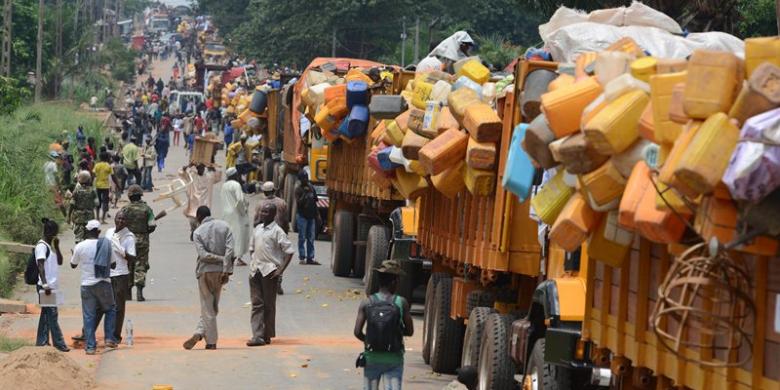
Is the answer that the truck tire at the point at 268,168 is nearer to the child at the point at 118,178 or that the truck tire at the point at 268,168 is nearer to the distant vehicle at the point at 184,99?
the child at the point at 118,178

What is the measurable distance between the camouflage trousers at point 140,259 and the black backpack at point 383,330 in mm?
9122

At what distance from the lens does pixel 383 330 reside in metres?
12.4

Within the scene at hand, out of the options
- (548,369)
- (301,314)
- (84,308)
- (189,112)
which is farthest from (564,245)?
(189,112)

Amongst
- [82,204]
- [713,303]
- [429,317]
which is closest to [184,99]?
[82,204]

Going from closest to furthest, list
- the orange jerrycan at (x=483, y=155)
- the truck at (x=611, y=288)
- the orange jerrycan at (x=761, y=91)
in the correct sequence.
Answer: the orange jerrycan at (x=761, y=91), the truck at (x=611, y=288), the orange jerrycan at (x=483, y=155)

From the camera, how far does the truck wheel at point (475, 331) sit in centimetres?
1407

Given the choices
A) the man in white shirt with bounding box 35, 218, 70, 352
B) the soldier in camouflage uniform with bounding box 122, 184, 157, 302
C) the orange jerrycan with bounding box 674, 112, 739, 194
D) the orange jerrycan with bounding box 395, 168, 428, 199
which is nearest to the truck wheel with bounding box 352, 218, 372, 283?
the soldier in camouflage uniform with bounding box 122, 184, 157, 302

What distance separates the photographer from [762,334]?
7309 mm

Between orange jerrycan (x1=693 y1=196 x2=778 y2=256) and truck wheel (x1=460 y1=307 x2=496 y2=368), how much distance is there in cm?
686

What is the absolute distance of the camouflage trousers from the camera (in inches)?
843

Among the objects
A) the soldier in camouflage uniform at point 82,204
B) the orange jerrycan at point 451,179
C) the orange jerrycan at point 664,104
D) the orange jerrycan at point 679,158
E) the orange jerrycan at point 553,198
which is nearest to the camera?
the orange jerrycan at point 679,158

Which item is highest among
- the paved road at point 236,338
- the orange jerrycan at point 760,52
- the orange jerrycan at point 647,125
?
the orange jerrycan at point 760,52

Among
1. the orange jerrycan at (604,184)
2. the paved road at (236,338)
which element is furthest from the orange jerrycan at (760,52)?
the paved road at (236,338)

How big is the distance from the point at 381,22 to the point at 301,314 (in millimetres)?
47103
